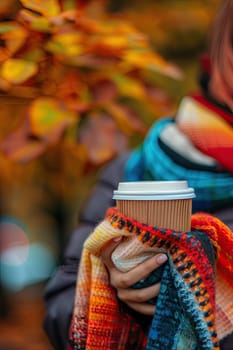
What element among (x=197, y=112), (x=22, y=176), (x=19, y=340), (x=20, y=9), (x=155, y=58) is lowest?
(x=19, y=340)

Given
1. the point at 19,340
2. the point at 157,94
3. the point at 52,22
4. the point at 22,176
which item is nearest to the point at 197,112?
the point at 52,22

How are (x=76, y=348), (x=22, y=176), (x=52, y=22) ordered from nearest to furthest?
1. (x=76, y=348)
2. (x=52, y=22)
3. (x=22, y=176)

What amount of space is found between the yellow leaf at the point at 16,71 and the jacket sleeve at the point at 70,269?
292 mm

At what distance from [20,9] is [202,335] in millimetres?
805

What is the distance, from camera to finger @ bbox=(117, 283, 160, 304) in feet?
2.92

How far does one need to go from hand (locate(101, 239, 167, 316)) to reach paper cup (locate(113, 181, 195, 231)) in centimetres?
5

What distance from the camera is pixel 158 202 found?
33.5 inches

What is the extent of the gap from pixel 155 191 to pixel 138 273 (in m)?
0.13

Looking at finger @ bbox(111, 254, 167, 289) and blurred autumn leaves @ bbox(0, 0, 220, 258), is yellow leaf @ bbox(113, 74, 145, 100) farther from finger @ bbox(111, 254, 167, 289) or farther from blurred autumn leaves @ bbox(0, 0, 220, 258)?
finger @ bbox(111, 254, 167, 289)

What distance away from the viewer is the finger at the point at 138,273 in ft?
2.83

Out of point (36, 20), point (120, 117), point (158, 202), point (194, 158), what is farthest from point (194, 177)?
point (120, 117)

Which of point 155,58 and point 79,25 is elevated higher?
point 79,25

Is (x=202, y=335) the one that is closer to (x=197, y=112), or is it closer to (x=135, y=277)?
(x=135, y=277)

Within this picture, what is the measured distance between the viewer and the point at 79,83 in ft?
5.50
